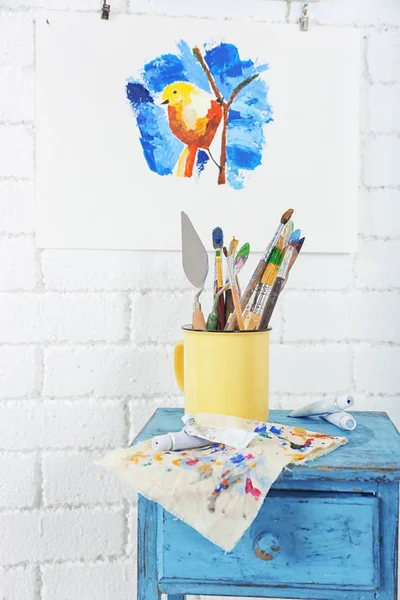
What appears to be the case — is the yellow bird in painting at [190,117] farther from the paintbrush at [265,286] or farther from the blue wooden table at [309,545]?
the blue wooden table at [309,545]

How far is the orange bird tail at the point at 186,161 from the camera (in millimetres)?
1033

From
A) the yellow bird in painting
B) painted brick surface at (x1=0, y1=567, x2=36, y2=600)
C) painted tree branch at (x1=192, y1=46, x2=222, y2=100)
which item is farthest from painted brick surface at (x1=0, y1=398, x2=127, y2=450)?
painted tree branch at (x1=192, y1=46, x2=222, y2=100)

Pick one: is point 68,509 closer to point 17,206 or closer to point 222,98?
point 17,206

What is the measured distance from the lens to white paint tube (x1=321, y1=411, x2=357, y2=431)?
806 millimetres

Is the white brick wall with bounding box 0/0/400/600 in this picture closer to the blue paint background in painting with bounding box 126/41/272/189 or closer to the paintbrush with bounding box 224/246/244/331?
the blue paint background in painting with bounding box 126/41/272/189

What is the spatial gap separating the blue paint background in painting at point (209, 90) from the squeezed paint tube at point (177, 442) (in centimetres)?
49

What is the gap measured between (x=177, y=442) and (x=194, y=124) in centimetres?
57

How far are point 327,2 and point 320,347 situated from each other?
60 centimetres

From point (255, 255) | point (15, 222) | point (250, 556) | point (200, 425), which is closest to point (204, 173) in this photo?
point (255, 255)

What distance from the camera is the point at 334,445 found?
0.72 metres

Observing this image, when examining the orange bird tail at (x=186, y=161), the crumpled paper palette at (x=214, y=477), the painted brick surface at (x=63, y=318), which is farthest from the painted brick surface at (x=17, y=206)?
the crumpled paper palette at (x=214, y=477)

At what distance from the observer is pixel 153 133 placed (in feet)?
3.38

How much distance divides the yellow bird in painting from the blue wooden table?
1.90 ft

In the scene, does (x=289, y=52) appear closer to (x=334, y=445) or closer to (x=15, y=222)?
(x=15, y=222)
